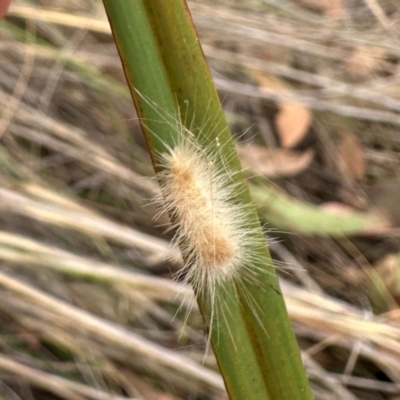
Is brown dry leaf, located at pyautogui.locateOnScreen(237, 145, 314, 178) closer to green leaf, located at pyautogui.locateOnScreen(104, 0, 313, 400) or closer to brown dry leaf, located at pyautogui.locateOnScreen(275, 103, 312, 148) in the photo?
brown dry leaf, located at pyautogui.locateOnScreen(275, 103, 312, 148)

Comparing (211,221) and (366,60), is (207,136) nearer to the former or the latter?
(211,221)

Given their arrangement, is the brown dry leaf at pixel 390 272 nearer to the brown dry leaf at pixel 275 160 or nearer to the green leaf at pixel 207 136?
the brown dry leaf at pixel 275 160

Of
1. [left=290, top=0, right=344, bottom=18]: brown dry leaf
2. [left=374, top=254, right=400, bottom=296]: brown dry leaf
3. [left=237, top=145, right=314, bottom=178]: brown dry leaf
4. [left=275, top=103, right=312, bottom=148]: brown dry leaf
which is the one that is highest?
[left=290, top=0, right=344, bottom=18]: brown dry leaf

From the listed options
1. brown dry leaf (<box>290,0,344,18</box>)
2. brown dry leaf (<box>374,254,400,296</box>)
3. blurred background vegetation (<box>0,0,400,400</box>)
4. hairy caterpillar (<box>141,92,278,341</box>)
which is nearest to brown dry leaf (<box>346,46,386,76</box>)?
blurred background vegetation (<box>0,0,400,400</box>)

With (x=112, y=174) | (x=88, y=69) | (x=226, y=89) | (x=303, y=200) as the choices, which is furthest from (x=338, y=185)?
(x=88, y=69)

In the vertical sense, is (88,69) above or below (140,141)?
above

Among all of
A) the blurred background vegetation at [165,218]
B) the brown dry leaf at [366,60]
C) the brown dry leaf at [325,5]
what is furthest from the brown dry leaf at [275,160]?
the brown dry leaf at [325,5]

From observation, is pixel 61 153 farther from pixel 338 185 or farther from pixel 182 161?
pixel 182 161
